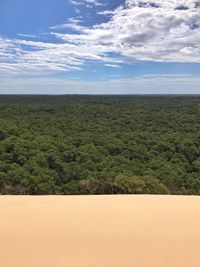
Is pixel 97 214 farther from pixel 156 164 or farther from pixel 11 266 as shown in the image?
pixel 156 164

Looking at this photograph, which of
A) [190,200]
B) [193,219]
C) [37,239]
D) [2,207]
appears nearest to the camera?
[37,239]

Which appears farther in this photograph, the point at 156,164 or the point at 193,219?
the point at 156,164

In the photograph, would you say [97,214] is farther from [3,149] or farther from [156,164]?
[3,149]

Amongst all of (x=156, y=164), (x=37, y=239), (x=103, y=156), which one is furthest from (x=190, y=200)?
(x=103, y=156)

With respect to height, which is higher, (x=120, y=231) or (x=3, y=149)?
(x=120, y=231)

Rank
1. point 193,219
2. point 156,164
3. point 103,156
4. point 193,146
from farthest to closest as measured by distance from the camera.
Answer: point 193,146 < point 103,156 < point 156,164 < point 193,219

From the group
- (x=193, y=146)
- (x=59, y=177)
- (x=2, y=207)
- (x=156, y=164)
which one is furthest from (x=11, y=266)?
(x=193, y=146)
